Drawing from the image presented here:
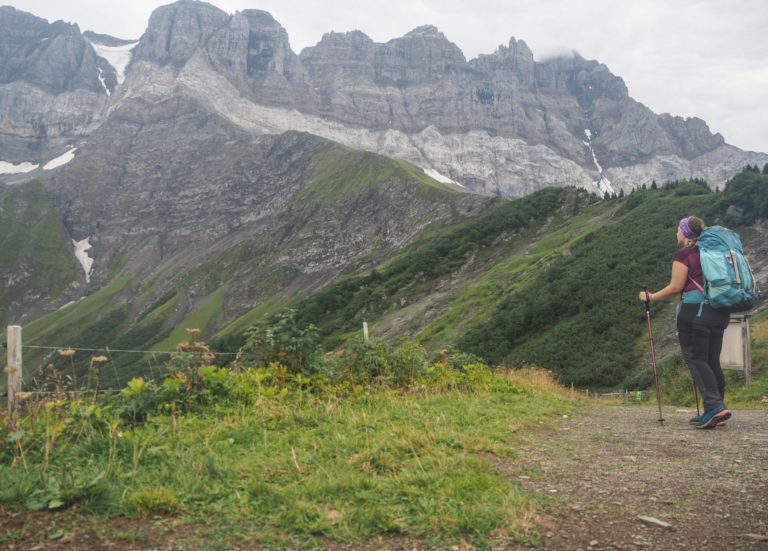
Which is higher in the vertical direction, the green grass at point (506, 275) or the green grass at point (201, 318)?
the green grass at point (506, 275)

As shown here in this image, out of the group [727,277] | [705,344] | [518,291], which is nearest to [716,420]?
[705,344]

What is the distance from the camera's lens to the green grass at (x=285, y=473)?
15.8 feet

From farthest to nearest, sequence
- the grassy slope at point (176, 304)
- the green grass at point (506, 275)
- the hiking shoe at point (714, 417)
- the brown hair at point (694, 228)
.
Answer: the grassy slope at point (176, 304) < the green grass at point (506, 275) < the brown hair at point (694, 228) < the hiking shoe at point (714, 417)

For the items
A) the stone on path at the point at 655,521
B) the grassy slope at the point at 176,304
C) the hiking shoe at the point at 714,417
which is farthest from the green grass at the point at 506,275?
A: the stone on path at the point at 655,521

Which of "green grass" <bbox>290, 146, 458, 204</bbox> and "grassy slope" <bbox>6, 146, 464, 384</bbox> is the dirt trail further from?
"green grass" <bbox>290, 146, 458, 204</bbox>

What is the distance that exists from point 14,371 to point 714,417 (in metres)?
10.4

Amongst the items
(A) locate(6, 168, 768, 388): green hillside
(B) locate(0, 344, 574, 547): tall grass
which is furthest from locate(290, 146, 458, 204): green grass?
(B) locate(0, 344, 574, 547): tall grass

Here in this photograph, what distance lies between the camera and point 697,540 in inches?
174

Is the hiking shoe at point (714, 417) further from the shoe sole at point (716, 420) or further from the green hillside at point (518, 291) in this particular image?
the green hillside at point (518, 291)

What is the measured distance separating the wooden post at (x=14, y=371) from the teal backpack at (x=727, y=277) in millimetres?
9882

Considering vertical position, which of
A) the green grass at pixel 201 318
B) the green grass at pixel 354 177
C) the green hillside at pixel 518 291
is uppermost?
the green grass at pixel 354 177

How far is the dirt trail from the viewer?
452 cm

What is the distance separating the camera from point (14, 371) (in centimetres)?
759

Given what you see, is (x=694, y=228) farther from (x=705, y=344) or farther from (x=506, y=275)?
(x=506, y=275)
